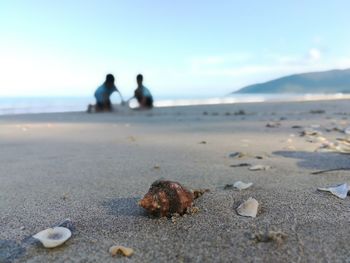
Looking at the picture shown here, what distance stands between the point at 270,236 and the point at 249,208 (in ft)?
1.14

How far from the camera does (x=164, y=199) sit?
1.69 metres

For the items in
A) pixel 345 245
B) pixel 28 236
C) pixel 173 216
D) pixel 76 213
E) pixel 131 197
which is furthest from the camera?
pixel 131 197

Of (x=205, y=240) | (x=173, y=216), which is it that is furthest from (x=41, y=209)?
(x=205, y=240)

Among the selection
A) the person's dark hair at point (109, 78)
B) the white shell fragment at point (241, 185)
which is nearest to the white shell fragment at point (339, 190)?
the white shell fragment at point (241, 185)

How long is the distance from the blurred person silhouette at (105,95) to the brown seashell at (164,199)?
11.1m

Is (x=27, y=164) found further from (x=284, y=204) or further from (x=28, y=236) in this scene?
(x=284, y=204)

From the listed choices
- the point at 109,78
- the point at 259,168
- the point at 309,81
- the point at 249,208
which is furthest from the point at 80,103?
the point at 309,81

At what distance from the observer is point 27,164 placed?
3.27m

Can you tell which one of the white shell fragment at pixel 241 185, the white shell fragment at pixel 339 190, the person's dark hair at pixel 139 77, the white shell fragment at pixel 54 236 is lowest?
the white shell fragment at pixel 339 190

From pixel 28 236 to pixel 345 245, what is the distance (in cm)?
126

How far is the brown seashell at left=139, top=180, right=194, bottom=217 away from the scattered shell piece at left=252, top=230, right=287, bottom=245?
38 cm

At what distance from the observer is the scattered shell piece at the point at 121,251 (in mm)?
1401

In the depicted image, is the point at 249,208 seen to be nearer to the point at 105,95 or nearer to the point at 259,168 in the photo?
the point at 259,168

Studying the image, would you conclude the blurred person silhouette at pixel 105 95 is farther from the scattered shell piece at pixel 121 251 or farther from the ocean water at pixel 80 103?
the scattered shell piece at pixel 121 251
